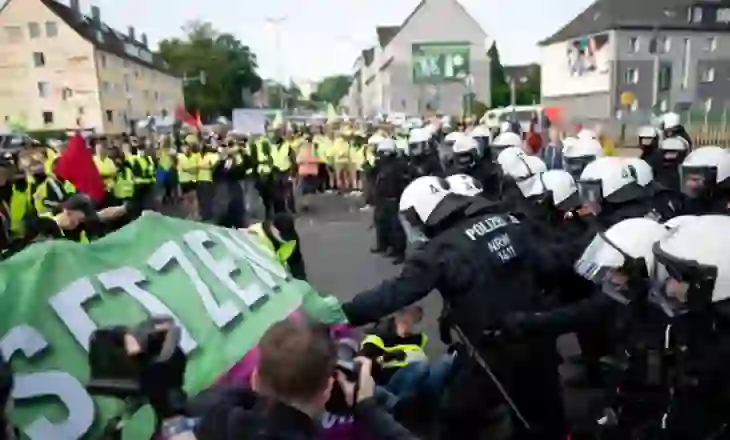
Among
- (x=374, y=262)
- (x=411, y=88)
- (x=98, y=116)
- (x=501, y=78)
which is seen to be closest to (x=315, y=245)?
(x=374, y=262)

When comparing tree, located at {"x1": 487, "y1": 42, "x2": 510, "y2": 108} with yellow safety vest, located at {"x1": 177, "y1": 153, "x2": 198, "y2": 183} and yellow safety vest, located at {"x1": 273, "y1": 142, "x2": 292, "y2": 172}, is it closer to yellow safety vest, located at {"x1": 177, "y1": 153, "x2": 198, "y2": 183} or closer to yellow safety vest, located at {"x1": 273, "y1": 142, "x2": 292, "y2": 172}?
yellow safety vest, located at {"x1": 273, "y1": 142, "x2": 292, "y2": 172}

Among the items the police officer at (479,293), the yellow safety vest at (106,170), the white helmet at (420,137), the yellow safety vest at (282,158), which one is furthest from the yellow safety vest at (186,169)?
the police officer at (479,293)

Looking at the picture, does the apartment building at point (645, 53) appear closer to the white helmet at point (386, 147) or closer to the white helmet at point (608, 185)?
the white helmet at point (386, 147)

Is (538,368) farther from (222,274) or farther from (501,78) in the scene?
(501,78)

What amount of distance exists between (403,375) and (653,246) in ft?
4.87

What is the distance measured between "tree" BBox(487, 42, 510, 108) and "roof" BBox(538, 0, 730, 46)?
1906 cm

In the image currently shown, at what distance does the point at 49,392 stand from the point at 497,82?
8266 centimetres

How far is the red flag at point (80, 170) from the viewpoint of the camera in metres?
9.98

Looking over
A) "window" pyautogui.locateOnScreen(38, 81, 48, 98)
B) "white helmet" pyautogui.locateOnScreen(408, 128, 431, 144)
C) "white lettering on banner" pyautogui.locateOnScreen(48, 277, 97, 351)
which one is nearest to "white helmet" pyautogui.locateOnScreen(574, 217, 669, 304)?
"white lettering on banner" pyautogui.locateOnScreen(48, 277, 97, 351)

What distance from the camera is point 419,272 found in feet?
12.5

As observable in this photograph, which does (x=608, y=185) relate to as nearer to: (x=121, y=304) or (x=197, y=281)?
(x=197, y=281)

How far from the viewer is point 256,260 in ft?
11.8

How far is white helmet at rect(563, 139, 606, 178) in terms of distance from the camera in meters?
7.65

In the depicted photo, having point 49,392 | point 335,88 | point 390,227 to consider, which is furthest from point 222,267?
point 335,88
